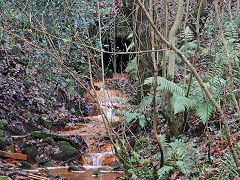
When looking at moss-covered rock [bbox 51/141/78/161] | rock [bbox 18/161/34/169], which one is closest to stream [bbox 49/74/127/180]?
moss-covered rock [bbox 51/141/78/161]

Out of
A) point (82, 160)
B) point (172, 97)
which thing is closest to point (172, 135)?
point (172, 97)

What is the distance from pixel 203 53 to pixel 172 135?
153 inches

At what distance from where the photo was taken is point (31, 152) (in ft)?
22.0

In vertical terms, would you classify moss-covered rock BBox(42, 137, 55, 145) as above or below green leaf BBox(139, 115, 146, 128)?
below

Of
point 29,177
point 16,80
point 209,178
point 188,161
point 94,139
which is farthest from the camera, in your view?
point 16,80

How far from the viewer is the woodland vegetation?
4043 millimetres

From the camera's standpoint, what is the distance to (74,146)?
7582 mm

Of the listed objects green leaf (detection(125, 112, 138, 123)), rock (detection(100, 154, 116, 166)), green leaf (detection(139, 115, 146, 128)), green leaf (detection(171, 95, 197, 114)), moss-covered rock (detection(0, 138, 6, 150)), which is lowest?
rock (detection(100, 154, 116, 166))

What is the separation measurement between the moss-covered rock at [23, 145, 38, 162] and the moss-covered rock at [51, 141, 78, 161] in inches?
17.9

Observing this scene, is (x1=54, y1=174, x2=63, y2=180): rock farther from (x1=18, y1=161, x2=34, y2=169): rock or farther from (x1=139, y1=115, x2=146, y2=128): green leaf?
(x1=139, y1=115, x2=146, y2=128): green leaf

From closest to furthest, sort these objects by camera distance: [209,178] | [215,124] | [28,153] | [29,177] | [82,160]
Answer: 1. [209,178]
2. [29,177]
3. [215,124]
4. [28,153]
5. [82,160]

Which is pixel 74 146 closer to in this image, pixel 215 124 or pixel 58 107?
pixel 58 107

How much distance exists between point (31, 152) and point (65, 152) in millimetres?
849

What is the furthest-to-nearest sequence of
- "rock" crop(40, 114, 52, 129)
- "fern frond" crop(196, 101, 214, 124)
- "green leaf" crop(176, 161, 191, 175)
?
1. "rock" crop(40, 114, 52, 129)
2. "fern frond" crop(196, 101, 214, 124)
3. "green leaf" crop(176, 161, 191, 175)
